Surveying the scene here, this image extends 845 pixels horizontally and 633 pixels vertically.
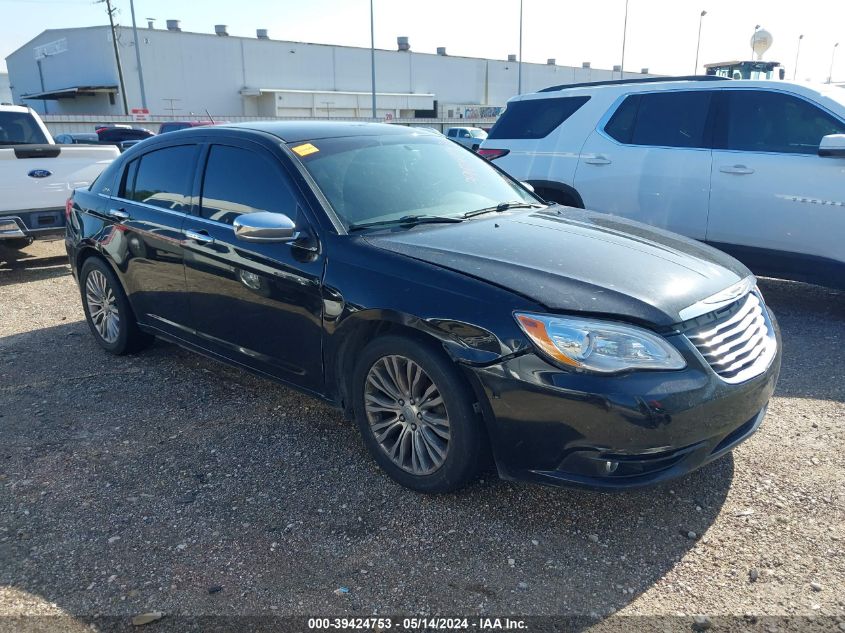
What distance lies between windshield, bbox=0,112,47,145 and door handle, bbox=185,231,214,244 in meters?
6.10

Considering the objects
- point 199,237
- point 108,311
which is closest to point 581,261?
point 199,237

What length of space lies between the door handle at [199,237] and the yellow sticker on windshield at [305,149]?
2.43 ft

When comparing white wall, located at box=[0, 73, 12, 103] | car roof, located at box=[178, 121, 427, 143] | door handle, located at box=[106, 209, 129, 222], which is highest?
white wall, located at box=[0, 73, 12, 103]

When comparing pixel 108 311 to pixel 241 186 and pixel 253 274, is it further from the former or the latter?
pixel 253 274

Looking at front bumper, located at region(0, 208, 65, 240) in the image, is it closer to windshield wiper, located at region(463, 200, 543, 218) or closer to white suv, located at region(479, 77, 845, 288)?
white suv, located at region(479, 77, 845, 288)

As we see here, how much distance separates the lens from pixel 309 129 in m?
4.16

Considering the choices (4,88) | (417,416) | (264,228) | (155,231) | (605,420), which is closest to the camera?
(605,420)

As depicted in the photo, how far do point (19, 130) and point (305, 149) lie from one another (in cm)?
698

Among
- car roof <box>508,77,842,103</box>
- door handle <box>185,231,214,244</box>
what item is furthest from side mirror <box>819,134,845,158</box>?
door handle <box>185,231,214,244</box>

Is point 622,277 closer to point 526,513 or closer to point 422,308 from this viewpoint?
point 422,308

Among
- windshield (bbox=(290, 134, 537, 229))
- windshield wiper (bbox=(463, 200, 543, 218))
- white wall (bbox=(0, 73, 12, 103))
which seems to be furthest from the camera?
white wall (bbox=(0, 73, 12, 103))

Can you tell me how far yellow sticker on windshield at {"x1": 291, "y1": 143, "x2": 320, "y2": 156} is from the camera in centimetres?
381

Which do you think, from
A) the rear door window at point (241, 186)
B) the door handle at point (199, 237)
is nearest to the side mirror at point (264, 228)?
the rear door window at point (241, 186)

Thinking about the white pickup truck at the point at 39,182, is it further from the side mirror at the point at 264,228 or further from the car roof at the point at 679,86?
the side mirror at the point at 264,228
